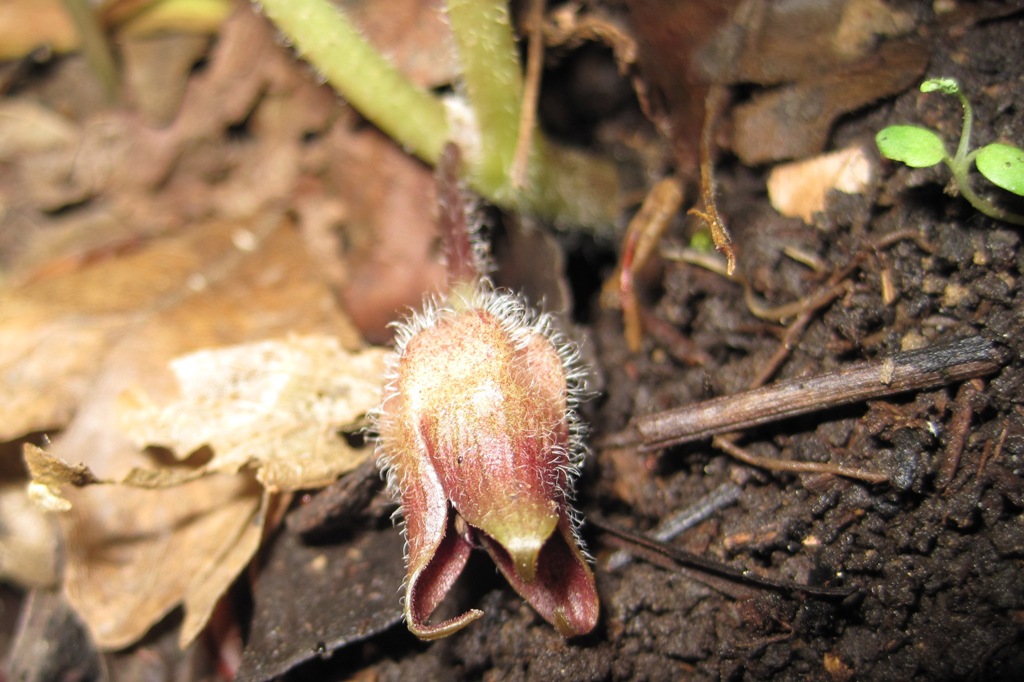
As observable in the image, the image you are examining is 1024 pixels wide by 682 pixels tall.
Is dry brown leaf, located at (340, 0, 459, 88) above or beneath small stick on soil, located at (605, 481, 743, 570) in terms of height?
above

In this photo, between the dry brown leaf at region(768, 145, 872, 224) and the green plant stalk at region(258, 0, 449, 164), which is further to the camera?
the green plant stalk at region(258, 0, 449, 164)

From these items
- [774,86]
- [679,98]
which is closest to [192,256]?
[679,98]

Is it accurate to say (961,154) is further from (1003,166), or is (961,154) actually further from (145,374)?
(145,374)

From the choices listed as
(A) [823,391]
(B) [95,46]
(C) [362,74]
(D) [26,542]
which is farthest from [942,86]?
(B) [95,46]

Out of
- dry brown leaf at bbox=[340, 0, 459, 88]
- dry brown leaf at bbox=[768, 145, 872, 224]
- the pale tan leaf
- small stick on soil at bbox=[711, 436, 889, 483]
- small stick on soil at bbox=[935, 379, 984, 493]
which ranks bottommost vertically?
the pale tan leaf

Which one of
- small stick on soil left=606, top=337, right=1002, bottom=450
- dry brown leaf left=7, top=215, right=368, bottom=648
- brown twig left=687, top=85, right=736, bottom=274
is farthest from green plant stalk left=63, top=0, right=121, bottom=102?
small stick on soil left=606, top=337, right=1002, bottom=450

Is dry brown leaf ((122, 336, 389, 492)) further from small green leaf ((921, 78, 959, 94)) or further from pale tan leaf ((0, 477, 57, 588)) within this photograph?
small green leaf ((921, 78, 959, 94))
